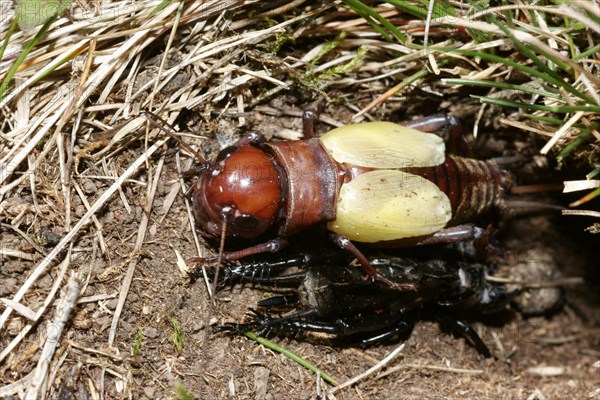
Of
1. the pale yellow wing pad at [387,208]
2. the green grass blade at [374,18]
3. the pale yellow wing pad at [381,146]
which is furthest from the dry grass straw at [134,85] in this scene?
the pale yellow wing pad at [387,208]

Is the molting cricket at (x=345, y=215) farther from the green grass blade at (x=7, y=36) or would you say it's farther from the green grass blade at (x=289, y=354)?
the green grass blade at (x=7, y=36)

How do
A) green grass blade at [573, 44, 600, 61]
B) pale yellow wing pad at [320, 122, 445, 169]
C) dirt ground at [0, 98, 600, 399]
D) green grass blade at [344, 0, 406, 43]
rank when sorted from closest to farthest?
1. dirt ground at [0, 98, 600, 399]
2. green grass blade at [573, 44, 600, 61]
3. green grass blade at [344, 0, 406, 43]
4. pale yellow wing pad at [320, 122, 445, 169]

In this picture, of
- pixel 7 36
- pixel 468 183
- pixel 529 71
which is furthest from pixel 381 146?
pixel 7 36

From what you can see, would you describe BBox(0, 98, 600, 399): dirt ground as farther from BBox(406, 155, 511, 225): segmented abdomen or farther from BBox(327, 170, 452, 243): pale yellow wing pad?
BBox(406, 155, 511, 225): segmented abdomen

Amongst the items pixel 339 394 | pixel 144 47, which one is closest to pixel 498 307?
pixel 339 394

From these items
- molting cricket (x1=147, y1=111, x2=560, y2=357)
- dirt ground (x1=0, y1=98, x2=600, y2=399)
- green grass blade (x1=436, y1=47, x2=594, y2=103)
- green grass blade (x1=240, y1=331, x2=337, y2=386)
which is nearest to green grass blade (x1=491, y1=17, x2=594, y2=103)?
green grass blade (x1=436, y1=47, x2=594, y2=103)
